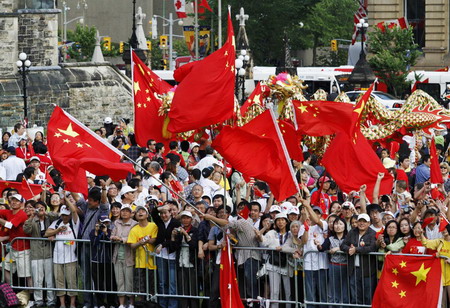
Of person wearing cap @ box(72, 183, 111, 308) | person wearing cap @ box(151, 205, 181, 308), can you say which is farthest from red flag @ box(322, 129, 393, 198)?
person wearing cap @ box(72, 183, 111, 308)

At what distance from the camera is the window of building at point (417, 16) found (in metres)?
59.7

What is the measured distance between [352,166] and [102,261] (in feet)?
11.4

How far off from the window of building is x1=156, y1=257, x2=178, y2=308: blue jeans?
44.9 m

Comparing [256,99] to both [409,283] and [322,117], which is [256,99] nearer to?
[322,117]

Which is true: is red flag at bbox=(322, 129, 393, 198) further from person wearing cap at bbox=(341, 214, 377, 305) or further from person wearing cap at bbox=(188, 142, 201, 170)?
person wearing cap at bbox=(188, 142, 201, 170)

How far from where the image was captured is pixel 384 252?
49.4 ft

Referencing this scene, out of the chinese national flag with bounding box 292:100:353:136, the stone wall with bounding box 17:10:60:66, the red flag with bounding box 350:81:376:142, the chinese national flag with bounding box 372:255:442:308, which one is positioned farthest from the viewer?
the stone wall with bounding box 17:10:60:66

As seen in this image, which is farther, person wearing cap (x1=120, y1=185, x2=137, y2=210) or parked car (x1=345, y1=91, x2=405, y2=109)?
parked car (x1=345, y1=91, x2=405, y2=109)

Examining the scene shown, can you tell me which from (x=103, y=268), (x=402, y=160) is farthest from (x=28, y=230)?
(x=402, y=160)

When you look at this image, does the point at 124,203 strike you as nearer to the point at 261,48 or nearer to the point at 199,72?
the point at 199,72

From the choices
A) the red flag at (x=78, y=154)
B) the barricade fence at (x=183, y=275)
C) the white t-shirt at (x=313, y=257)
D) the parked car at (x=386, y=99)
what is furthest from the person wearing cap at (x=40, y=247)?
the parked car at (x=386, y=99)

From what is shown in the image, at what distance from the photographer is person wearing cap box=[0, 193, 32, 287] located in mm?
16906

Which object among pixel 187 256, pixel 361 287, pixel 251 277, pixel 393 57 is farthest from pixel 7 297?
pixel 393 57

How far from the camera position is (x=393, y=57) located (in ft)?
157
